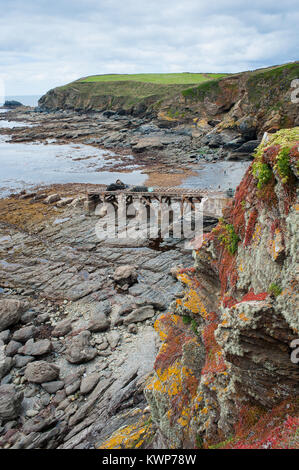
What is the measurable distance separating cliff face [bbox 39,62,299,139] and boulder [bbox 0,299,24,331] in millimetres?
53968

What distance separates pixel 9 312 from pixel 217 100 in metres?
79.5

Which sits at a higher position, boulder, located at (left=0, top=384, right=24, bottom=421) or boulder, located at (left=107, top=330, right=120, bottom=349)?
boulder, located at (left=107, top=330, right=120, bottom=349)

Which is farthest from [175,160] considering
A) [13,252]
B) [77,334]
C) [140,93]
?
[140,93]

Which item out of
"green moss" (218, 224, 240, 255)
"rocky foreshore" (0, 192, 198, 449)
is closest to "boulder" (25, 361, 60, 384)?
"rocky foreshore" (0, 192, 198, 449)

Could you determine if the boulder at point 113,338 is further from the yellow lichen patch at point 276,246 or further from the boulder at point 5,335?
the yellow lichen patch at point 276,246

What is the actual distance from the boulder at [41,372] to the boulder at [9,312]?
439 cm

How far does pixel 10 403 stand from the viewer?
511 inches

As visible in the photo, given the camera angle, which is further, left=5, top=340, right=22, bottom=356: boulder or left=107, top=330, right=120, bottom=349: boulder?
left=107, top=330, right=120, bottom=349: boulder

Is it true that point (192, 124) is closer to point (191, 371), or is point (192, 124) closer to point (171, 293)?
point (171, 293)

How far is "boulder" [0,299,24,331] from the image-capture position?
18.2 meters

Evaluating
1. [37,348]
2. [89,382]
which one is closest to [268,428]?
[89,382]

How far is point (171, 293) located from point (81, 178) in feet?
127

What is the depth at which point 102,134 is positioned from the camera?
9094 centimetres

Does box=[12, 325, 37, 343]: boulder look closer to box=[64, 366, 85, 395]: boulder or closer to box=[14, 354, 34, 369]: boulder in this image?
box=[14, 354, 34, 369]: boulder
